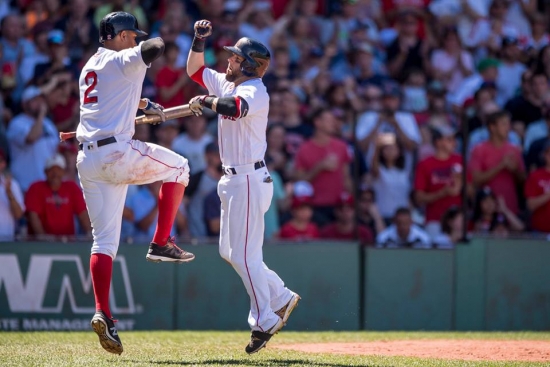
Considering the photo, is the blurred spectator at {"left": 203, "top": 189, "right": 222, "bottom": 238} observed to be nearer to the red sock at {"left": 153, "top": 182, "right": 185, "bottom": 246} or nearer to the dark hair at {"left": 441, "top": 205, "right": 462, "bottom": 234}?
the dark hair at {"left": 441, "top": 205, "right": 462, "bottom": 234}

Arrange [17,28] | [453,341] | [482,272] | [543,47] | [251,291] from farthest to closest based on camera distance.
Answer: [543,47] → [17,28] → [482,272] → [453,341] → [251,291]

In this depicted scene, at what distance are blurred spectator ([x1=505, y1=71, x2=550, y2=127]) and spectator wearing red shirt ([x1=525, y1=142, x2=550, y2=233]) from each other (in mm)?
1099

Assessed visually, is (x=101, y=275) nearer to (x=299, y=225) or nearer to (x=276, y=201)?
(x=299, y=225)

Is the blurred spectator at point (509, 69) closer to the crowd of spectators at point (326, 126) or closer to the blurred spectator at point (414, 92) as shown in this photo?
the crowd of spectators at point (326, 126)

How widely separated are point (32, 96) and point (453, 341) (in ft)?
18.5

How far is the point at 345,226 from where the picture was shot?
1155 centimetres

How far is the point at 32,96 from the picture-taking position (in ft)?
37.6

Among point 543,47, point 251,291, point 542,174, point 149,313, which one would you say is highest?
point 543,47

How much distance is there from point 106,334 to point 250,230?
1.29 meters

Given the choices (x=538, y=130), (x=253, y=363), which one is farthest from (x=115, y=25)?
(x=538, y=130)

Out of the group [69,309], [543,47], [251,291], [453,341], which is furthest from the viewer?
[543,47]

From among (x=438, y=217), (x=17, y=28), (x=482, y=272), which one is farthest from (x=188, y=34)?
(x=482, y=272)

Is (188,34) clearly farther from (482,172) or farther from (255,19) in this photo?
(482,172)

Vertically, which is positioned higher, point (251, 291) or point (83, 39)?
point (83, 39)
